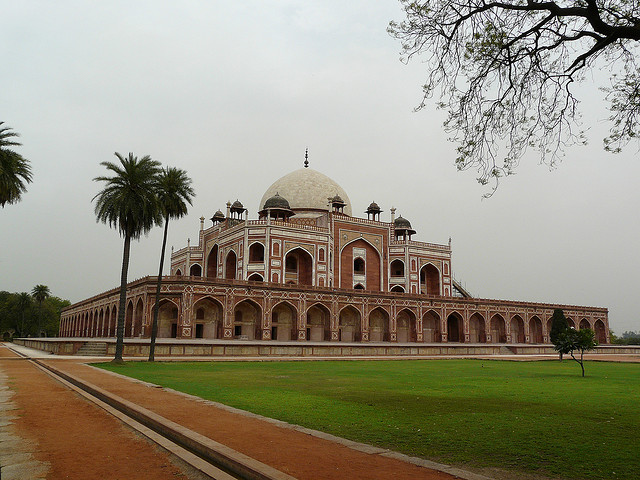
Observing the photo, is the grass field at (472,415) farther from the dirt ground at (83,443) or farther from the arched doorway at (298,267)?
the arched doorway at (298,267)

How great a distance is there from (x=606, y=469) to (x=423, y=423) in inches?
109

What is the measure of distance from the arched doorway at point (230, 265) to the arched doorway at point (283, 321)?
27.0 feet

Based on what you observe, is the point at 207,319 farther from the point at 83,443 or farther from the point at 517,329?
the point at 83,443

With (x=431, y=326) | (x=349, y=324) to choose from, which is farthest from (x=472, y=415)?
(x=431, y=326)

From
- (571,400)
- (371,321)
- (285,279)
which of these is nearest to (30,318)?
(285,279)

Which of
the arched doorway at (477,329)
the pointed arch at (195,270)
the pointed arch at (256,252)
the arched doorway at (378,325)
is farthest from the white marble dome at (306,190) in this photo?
the arched doorway at (477,329)

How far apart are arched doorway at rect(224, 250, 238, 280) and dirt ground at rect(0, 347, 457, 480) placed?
38206mm

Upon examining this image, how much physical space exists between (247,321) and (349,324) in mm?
9089

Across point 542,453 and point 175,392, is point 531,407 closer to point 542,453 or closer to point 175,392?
point 542,453

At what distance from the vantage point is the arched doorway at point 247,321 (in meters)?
38.3

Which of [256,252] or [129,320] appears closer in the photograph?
[129,320]

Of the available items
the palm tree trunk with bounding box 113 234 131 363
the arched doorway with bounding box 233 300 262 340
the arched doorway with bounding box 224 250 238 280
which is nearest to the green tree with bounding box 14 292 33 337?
the arched doorway with bounding box 224 250 238 280

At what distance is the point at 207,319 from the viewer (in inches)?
1513

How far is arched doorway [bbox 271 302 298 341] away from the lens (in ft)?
132
